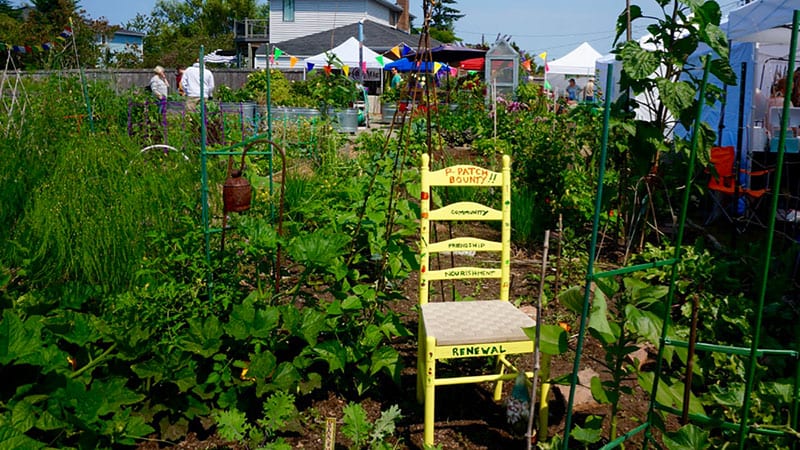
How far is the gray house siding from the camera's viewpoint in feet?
98.0

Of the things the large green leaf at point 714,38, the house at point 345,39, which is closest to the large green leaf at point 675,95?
the large green leaf at point 714,38

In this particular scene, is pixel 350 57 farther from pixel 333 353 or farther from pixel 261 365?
pixel 261 365

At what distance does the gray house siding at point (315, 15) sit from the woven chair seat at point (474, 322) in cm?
2863

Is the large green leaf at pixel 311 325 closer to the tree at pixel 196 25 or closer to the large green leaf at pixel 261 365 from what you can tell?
the large green leaf at pixel 261 365

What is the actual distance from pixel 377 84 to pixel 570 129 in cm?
1763

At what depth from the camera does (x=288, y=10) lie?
30406mm

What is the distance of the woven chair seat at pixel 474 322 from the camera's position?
2.21m

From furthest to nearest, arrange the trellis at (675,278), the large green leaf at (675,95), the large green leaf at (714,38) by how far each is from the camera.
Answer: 1. the large green leaf at (675,95)
2. the large green leaf at (714,38)
3. the trellis at (675,278)

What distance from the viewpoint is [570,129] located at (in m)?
5.30

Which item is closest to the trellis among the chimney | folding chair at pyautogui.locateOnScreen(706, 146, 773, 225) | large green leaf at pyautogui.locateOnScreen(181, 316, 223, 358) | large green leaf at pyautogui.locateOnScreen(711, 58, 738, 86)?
large green leaf at pyautogui.locateOnScreen(181, 316, 223, 358)

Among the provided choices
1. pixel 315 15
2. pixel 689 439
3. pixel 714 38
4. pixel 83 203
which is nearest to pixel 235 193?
pixel 83 203

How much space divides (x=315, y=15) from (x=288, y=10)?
1.28m

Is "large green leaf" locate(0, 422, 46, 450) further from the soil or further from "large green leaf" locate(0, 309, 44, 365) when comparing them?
the soil

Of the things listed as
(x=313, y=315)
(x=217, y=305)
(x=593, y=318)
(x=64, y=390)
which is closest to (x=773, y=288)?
(x=593, y=318)
